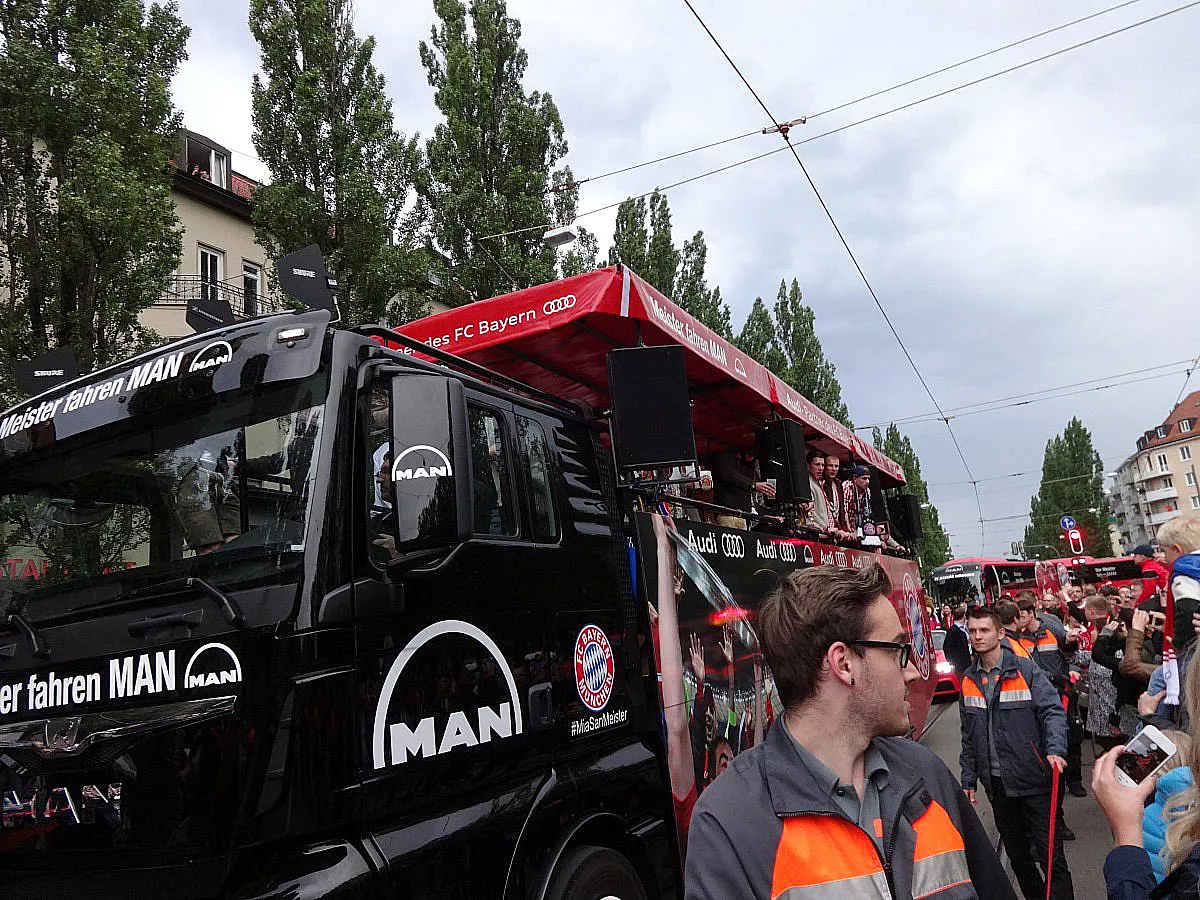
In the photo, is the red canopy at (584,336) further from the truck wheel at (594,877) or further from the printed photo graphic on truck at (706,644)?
the truck wheel at (594,877)

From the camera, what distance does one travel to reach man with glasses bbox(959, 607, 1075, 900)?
5117mm

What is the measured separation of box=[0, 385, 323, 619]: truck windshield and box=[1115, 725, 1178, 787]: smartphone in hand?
2203 mm

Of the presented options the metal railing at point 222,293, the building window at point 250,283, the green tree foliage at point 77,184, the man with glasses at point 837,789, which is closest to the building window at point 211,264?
the metal railing at point 222,293

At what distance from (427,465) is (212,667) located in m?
0.80

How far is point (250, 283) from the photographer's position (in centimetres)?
2047

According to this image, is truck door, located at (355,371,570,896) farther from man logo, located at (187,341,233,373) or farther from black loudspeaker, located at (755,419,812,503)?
black loudspeaker, located at (755,419,812,503)

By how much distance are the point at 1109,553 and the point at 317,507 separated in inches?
3784

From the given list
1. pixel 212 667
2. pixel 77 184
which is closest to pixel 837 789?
pixel 212 667

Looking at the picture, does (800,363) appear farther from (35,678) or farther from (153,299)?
(35,678)

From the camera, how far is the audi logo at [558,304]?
4.57 meters

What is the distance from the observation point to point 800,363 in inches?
1166

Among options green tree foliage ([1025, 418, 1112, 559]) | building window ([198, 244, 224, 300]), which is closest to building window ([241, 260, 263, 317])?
building window ([198, 244, 224, 300])

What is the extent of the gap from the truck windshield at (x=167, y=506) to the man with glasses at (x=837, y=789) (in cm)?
142

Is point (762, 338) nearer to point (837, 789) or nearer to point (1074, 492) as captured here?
point (837, 789)
